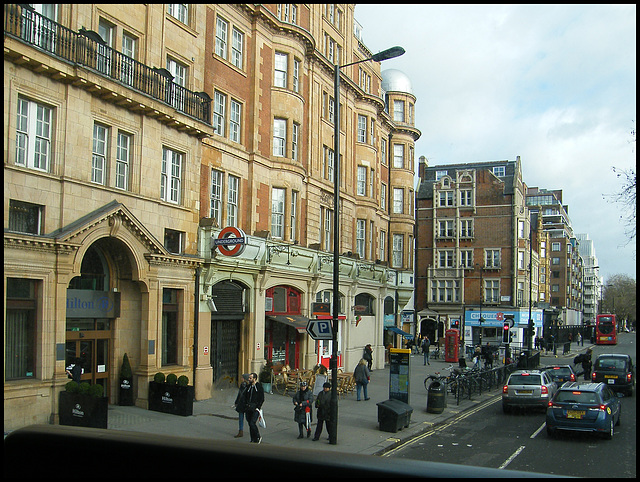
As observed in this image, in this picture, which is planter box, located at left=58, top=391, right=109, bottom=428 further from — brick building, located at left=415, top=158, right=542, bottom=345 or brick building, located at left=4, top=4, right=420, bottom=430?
brick building, located at left=415, top=158, right=542, bottom=345

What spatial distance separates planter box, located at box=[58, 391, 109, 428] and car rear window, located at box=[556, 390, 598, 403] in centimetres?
1219

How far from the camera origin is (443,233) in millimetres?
69812

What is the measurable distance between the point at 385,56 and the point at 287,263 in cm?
1316

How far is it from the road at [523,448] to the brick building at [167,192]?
9.30 m

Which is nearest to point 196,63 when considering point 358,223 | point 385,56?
point 385,56

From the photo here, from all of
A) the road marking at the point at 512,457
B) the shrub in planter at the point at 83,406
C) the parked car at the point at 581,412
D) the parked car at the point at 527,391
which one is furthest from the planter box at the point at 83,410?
the parked car at the point at 527,391

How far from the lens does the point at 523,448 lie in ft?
50.1

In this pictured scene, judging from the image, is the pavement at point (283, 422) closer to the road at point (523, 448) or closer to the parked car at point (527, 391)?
the road at point (523, 448)

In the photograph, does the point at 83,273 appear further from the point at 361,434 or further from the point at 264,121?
the point at 264,121

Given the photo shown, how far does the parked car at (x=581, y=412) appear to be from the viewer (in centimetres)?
1598

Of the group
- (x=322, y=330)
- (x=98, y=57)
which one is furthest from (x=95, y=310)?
(x=98, y=57)

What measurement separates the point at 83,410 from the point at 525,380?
15.2m

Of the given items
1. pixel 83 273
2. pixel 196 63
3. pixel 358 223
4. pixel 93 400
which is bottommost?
pixel 93 400

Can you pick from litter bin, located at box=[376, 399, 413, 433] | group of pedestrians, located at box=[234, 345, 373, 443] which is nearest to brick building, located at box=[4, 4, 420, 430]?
group of pedestrians, located at box=[234, 345, 373, 443]
